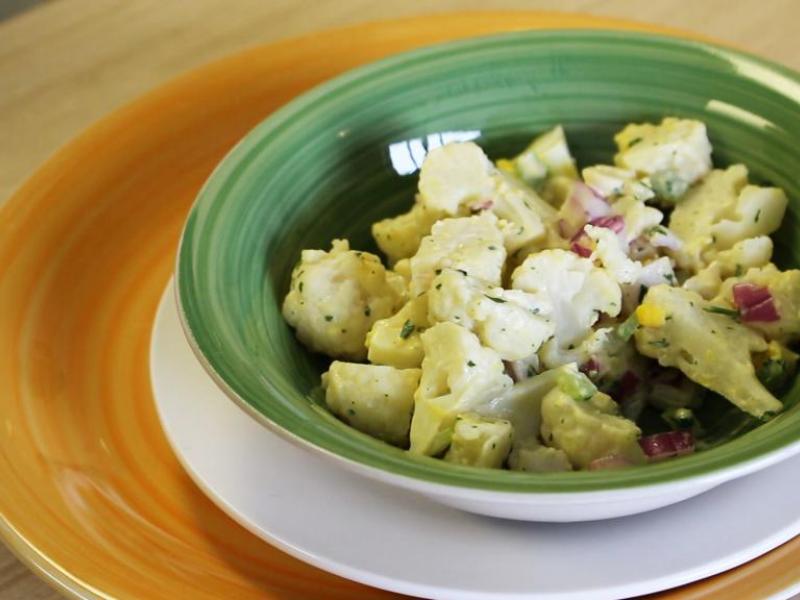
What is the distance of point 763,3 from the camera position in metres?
1.69

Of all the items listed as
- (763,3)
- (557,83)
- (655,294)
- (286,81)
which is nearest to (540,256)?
(655,294)

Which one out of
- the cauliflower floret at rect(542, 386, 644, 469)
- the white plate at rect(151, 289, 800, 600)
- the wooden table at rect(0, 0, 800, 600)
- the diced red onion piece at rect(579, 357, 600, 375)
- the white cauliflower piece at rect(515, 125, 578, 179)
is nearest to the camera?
the white plate at rect(151, 289, 800, 600)

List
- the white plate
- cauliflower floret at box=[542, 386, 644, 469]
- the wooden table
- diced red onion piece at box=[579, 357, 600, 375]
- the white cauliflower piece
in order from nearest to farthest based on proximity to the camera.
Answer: the white plate
cauliflower floret at box=[542, 386, 644, 469]
diced red onion piece at box=[579, 357, 600, 375]
the white cauliflower piece
the wooden table

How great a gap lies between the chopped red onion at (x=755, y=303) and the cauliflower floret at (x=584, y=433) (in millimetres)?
190

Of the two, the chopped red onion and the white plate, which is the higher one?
the chopped red onion

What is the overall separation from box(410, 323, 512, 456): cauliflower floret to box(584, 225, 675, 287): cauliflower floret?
0.18m

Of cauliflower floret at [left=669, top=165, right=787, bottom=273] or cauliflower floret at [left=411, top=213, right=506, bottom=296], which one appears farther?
cauliflower floret at [left=669, top=165, right=787, bottom=273]

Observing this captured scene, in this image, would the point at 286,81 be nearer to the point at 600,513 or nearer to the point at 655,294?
the point at 655,294

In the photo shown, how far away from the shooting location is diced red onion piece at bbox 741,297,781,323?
39.1 inches

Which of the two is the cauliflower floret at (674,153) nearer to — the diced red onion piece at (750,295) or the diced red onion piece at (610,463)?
the diced red onion piece at (750,295)

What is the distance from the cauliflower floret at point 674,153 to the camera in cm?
115

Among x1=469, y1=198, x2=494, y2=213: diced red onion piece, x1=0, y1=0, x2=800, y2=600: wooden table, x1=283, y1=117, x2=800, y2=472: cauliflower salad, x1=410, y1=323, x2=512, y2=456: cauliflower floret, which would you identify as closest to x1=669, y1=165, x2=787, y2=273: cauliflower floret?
x1=283, y1=117, x2=800, y2=472: cauliflower salad

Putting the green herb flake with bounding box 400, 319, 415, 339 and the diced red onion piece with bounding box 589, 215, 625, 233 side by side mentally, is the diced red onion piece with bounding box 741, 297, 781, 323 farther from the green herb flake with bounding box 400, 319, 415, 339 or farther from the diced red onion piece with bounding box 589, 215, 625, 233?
the green herb flake with bounding box 400, 319, 415, 339

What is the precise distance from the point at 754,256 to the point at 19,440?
0.75m
